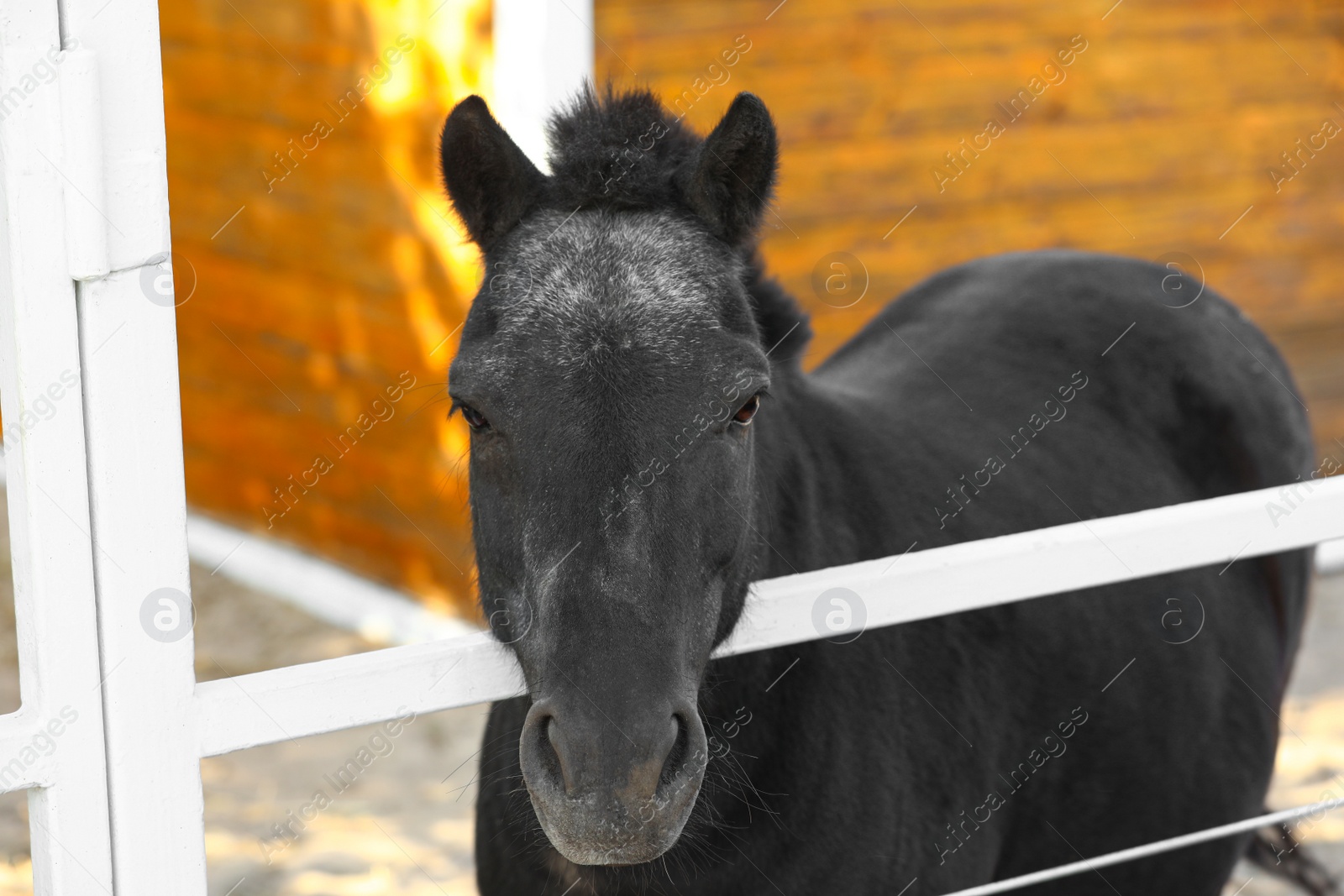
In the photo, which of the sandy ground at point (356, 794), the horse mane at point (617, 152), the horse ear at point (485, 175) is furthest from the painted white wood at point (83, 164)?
the sandy ground at point (356, 794)

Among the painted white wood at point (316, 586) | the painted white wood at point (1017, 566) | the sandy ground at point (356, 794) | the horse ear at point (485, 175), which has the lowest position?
the sandy ground at point (356, 794)

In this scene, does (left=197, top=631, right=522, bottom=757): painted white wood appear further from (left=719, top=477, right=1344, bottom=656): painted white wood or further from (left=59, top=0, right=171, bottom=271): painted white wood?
(left=59, top=0, right=171, bottom=271): painted white wood

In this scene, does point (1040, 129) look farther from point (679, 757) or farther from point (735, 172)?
point (679, 757)

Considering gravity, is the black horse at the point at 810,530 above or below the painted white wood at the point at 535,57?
below

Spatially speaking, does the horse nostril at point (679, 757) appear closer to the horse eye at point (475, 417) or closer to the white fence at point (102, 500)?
the white fence at point (102, 500)

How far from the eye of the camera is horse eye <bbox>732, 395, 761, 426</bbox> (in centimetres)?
176

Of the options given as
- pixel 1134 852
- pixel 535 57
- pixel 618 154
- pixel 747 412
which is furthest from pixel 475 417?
pixel 535 57

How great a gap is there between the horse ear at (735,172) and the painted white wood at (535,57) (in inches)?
84.5

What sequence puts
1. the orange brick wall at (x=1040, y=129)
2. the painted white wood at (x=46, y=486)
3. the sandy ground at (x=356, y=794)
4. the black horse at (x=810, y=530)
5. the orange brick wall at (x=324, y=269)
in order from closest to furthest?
the painted white wood at (x=46, y=486) → the black horse at (x=810, y=530) → the sandy ground at (x=356, y=794) → the orange brick wall at (x=324, y=269) → the orange brick wall at (x=1040, y=129)

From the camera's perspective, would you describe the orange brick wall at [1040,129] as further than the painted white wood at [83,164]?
Yes

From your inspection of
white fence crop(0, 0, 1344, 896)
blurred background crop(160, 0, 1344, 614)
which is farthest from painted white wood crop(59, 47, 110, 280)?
blurred background crop(160, 0, 1344, 614)

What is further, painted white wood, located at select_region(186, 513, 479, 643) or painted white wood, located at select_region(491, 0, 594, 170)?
painted white wood, located at select_region(186, 513, 479, 643)

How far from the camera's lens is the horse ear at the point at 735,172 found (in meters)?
1.83

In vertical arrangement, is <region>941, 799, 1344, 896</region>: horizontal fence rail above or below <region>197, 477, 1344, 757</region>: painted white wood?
below
